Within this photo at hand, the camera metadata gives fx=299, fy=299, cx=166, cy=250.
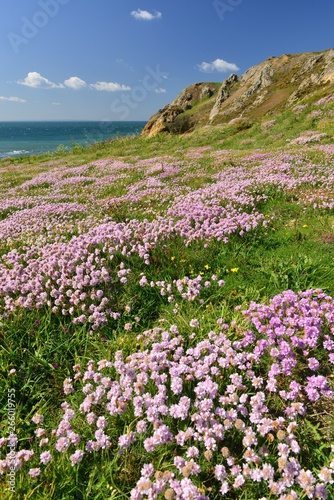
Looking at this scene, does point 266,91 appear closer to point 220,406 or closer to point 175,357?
point 175,357

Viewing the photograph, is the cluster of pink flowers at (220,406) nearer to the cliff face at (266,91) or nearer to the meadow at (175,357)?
the meadow at (175,357)

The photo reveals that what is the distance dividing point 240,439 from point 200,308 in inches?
93.0

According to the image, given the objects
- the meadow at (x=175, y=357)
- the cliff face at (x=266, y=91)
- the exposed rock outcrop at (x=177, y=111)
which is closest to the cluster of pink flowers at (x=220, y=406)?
the meadow at (x=175, y=357)

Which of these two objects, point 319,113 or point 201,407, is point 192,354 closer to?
point 201,407

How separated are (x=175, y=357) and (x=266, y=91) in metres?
55.5

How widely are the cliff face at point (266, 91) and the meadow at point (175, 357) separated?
40049 mm

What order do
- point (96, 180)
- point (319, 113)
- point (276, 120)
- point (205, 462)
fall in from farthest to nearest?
point (276, 120), point (319, 113), point (96, 180), point (205, 462)

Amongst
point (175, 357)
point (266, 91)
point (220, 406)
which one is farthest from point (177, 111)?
point (220, 406)

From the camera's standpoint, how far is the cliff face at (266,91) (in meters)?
42.3

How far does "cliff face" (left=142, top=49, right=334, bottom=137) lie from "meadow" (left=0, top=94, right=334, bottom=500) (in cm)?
4005

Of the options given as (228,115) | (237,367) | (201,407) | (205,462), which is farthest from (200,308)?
(228,115)

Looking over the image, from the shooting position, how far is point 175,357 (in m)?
3.73

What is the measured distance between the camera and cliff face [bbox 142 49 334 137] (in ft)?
139

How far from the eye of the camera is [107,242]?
22.0 feet
